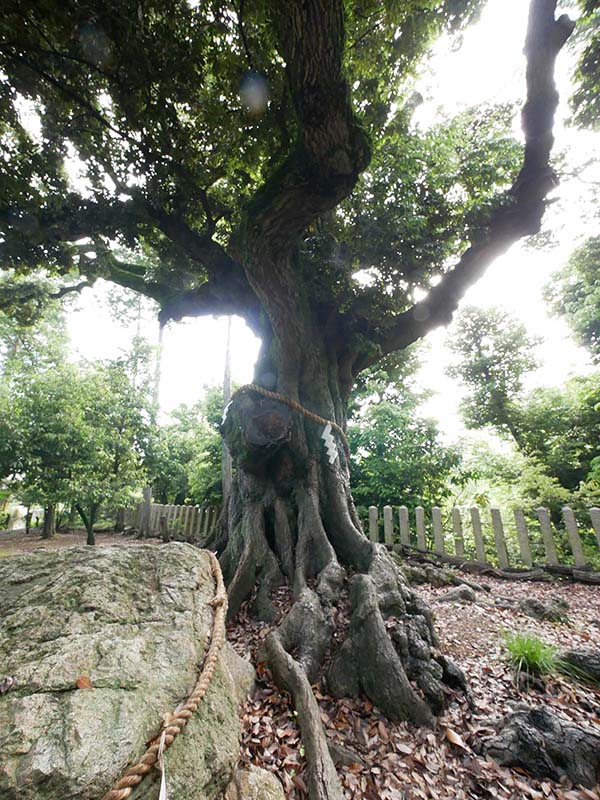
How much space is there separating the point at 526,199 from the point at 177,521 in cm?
1123

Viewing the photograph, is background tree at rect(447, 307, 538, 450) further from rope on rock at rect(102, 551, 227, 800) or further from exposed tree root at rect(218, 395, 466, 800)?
rope on rock at rect(102, 551, 227, 800)

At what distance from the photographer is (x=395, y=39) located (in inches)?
171

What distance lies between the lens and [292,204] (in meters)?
3.72

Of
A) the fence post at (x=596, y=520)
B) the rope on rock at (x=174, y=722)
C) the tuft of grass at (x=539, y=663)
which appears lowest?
the tuft of grass at (x=539, y=663)

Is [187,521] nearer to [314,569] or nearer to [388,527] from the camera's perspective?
[388,527]

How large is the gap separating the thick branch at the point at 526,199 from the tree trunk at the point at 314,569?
1.71 m

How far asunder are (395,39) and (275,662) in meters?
6.82

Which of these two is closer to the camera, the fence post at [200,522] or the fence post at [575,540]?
the fence post at [575,540]

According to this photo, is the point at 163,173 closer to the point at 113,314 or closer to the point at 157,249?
the point at 157,249

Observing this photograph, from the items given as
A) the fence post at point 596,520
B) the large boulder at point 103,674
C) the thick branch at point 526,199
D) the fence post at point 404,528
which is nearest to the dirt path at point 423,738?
the large boulder at point 103,674

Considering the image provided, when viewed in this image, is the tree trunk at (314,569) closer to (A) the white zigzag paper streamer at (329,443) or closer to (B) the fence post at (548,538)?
(A) the white zigzag paper streamer at (329,443)

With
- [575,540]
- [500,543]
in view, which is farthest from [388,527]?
[575,540]

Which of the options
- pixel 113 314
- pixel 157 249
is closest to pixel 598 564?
pixel 157 249

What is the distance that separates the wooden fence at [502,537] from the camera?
6031mm
